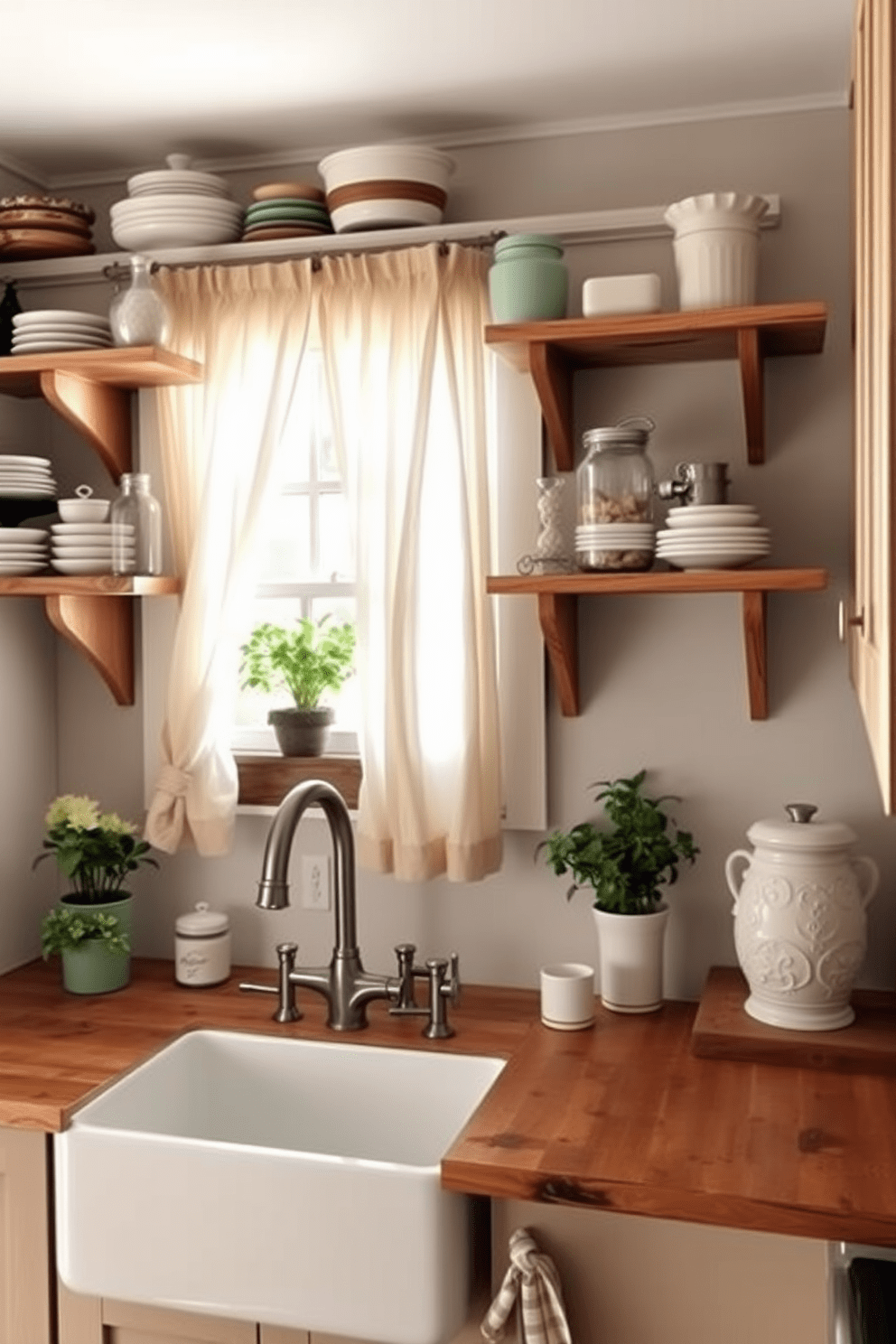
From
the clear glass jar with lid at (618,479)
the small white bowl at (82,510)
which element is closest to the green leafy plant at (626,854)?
the clear glass jar with lid at (618,479)

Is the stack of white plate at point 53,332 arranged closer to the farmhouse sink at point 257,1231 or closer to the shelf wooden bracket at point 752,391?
the shelf wooden bracket at point 752,391

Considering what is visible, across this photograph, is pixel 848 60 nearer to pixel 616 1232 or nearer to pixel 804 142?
pixel 804 142

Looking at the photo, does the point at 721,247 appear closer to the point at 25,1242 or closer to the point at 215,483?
the point at 215,483

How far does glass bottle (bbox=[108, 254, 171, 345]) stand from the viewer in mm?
2400

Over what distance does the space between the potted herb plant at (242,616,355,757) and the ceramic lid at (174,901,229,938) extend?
348 mm

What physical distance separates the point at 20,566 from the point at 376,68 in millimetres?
1075

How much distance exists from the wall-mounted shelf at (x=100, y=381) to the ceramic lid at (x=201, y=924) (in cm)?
88

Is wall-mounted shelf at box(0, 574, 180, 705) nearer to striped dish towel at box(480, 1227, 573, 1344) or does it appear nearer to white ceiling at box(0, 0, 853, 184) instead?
white ceiling at box(0, 0, 853, 184)

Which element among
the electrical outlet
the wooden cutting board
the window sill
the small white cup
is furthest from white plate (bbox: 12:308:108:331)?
the wooden cutting board

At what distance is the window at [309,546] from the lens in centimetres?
262

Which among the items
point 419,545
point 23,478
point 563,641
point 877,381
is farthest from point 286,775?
point 877,381

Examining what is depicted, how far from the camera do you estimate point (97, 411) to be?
2553mm

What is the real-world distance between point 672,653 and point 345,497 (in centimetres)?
67

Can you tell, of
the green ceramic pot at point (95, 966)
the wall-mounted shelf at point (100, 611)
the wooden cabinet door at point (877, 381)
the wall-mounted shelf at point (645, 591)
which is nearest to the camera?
the wooden cabinet door at point (877, 381)
